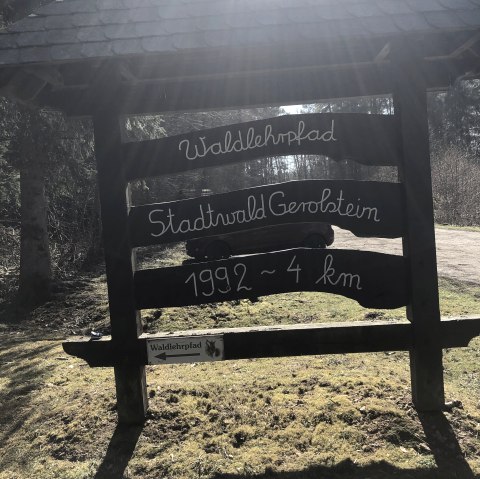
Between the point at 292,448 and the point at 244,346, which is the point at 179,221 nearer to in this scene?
the point at 244,346

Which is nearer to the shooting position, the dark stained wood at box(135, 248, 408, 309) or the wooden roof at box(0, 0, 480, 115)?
the wooden roof at box(0, 0, 480, 115)

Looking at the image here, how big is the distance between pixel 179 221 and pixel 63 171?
29.6ft

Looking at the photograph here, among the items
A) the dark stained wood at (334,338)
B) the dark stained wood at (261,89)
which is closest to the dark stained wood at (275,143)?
the dark stained wood at (261,89)

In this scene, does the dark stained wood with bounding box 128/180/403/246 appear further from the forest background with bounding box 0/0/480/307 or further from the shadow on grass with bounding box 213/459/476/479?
the shadow on grass with bounding box 213/459/476/479

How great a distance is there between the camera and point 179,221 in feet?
11.4

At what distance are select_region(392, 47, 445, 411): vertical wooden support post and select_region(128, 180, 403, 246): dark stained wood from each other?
0.40 ft

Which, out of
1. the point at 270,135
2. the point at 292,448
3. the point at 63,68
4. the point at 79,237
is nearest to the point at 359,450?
the point at 292,448

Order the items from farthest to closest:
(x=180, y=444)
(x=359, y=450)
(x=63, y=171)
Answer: (x=63, y=171) < (x=180, y=444) < (x=359, y=450)

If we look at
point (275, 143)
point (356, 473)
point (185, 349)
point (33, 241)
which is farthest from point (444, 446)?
point (33, 241)

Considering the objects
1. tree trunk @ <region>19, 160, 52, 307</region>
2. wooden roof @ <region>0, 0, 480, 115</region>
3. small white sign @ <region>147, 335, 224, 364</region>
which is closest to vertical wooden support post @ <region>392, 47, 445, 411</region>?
wooden roof @ <region>0, 0, 480, 115</region>

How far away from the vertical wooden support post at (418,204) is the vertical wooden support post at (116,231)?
2.16 meters

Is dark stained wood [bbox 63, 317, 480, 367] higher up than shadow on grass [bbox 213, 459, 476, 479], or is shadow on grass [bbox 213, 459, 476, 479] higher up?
dark stained wood [bbox 63, 317, 480, 367]

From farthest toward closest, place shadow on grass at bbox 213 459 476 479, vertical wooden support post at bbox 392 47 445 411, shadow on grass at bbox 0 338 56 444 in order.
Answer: shadow on grass at bbox 0 338 56 444 < vertical wooden support post at bbox 392 47 445 411 < shadow on grass at bbox 213 459 476 479

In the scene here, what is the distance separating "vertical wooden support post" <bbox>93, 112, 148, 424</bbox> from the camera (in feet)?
11.3
